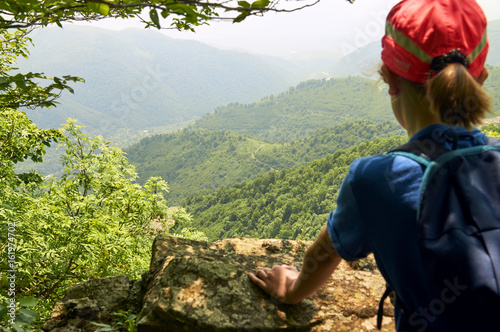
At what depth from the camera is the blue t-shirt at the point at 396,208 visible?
818mm

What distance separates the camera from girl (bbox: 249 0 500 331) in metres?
0.81

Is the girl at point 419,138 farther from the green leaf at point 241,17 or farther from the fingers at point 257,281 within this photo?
the fingers at point 257,281

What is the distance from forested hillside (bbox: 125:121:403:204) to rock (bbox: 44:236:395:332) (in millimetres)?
139654

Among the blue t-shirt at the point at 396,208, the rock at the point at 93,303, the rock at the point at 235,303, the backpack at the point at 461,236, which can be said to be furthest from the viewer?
the rock at the point at 93,303

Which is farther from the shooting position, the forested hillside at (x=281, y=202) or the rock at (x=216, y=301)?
the forested hillside at (x=281, y=202)

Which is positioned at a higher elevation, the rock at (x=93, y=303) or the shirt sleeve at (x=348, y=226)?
the shirt sleeve at (x=348, y=226)

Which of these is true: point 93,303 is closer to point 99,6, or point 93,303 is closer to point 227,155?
point 99,6

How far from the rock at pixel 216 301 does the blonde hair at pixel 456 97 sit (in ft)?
4.95

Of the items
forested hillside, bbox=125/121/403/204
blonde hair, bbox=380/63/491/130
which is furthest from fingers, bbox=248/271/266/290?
forested hillside, bbox=125/121/403/204

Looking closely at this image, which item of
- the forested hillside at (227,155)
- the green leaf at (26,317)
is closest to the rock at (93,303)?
the green leaf at (26,317)

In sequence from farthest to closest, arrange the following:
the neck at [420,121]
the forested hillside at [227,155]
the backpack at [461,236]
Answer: the forested hillside at [227,155], the neck at [420,121], the backpack at [461,236]

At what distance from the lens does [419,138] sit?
903 mm

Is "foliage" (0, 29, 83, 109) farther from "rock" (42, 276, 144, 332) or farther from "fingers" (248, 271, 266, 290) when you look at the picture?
"fingers" (248, 271, 266, 290)

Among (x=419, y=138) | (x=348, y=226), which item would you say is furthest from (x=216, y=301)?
(x=419, y=138)
